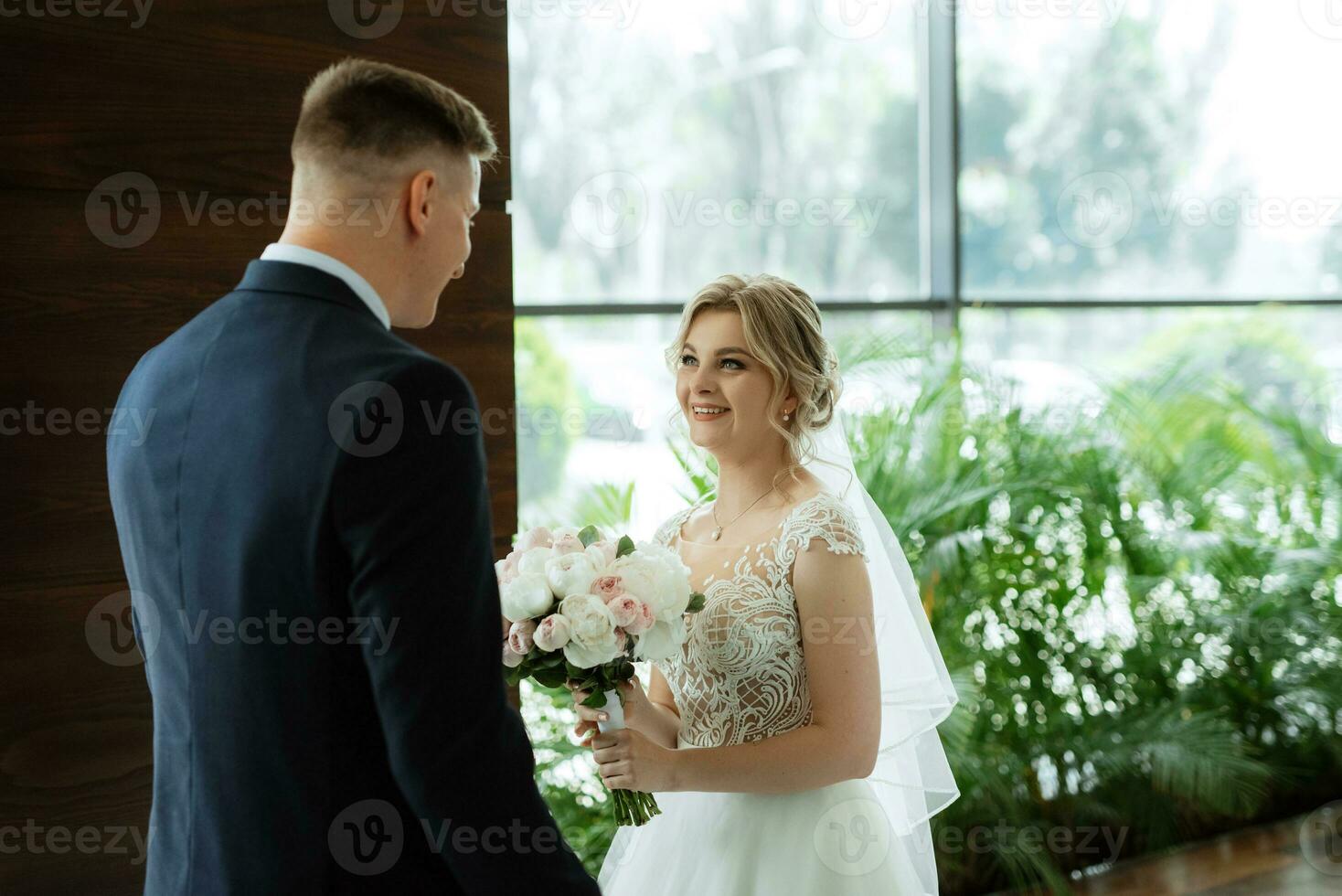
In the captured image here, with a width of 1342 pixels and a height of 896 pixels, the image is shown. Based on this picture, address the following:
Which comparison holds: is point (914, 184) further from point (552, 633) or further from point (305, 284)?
point (305, 284)

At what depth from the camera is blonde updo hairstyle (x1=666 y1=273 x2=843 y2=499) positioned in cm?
242

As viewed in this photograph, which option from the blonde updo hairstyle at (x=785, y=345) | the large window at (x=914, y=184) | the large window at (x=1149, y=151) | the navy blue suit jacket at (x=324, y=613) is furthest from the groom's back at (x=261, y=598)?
the large window at (x=1149, y=151)

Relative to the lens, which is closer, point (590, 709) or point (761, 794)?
point (590, 709)

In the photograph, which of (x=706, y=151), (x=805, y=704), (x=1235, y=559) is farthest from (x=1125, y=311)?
(x=805, y=704)

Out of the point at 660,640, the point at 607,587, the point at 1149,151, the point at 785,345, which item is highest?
the point at 1149,151

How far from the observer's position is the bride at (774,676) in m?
2.24

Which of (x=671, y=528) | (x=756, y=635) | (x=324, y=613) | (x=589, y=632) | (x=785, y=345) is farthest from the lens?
(x=671, y=528)

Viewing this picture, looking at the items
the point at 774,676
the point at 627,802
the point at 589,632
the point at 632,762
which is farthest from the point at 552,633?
the point at 774,676

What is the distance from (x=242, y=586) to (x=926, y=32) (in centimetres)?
482

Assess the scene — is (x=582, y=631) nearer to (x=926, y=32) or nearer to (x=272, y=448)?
(x=272, y=448)

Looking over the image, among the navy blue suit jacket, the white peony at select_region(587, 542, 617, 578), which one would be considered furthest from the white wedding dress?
the navy blue suit jacket

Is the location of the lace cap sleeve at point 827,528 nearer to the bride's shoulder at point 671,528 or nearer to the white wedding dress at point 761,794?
the white wedding dress at point 761,794

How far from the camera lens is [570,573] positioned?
2.03m

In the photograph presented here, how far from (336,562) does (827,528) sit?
3.79 feet
